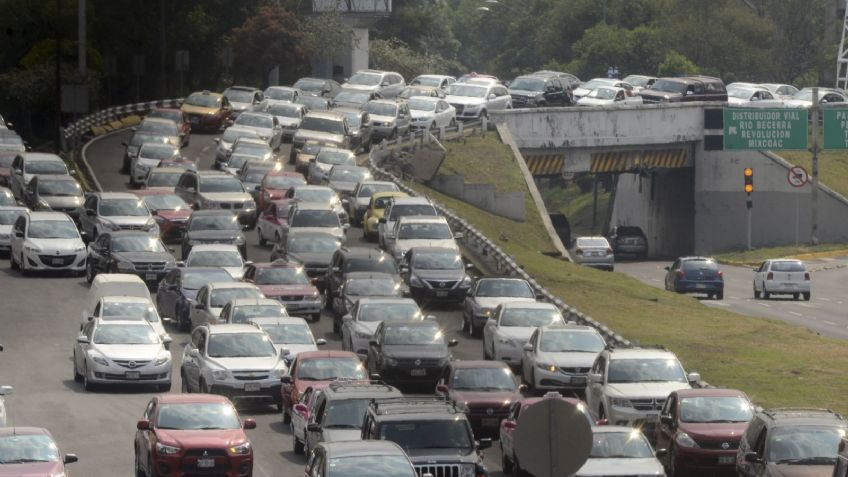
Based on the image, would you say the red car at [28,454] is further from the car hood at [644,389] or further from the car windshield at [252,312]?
the car windshield at [252,312]

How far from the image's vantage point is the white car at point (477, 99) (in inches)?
3255

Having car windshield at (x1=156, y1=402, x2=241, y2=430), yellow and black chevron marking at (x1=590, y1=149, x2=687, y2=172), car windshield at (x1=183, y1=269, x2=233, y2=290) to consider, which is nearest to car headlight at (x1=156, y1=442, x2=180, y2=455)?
car windshield at (x1=156, y1=402, x2=241, y2=430)

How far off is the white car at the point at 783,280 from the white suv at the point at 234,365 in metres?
32.7

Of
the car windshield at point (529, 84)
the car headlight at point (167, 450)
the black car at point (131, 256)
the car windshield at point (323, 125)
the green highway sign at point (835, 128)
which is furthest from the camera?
the car windshield at point (529, 84)

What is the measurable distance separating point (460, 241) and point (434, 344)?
2064cm

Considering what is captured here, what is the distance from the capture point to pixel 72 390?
34.5 meters

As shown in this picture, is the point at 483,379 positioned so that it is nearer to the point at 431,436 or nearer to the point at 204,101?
the point at 431,436

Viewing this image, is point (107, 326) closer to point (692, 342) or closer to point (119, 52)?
point (692, 342)

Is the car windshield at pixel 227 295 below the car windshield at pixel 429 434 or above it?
above

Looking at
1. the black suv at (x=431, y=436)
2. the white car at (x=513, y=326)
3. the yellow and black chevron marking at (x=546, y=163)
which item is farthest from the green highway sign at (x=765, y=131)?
the black suv at (x=431, y=436)

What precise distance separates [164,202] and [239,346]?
22.8 meters

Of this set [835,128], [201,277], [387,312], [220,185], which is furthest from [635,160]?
[387,312]

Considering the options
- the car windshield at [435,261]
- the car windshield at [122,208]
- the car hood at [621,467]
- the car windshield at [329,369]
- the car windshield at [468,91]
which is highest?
the car windshield at [468,91]

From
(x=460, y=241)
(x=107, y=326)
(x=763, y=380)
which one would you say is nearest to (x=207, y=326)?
(x=107, y=326)
